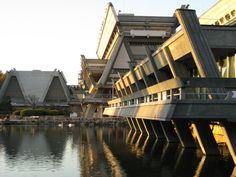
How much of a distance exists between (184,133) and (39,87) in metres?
111

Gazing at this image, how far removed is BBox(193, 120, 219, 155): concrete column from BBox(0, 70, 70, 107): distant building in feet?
357

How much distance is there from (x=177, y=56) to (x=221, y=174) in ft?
34.7

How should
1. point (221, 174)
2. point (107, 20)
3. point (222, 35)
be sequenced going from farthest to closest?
point (107, 20), point (222, 35), point (221, 174)

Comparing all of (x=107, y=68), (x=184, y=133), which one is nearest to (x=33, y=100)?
(x=107, y=68)

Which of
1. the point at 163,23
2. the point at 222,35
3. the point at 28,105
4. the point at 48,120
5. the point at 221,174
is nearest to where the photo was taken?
the point at 221,174

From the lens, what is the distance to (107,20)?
115 m

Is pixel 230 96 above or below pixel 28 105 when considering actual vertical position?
below

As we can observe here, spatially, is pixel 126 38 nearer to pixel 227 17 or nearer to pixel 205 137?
pixel 227 17

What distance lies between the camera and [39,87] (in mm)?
142875

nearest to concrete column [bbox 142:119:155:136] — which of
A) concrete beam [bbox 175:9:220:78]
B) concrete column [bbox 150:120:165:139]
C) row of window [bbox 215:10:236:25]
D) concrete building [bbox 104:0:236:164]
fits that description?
concrete column [bbox 150:120:165:139]

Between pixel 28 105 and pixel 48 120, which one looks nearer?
pixel 48 120

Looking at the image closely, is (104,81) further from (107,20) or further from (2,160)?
(2,160)

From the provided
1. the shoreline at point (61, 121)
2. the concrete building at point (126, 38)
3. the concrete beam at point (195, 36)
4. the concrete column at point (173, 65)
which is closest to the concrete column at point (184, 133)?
the concrete column at point (173, 65)

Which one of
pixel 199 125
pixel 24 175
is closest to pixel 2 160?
pixel 24 175
